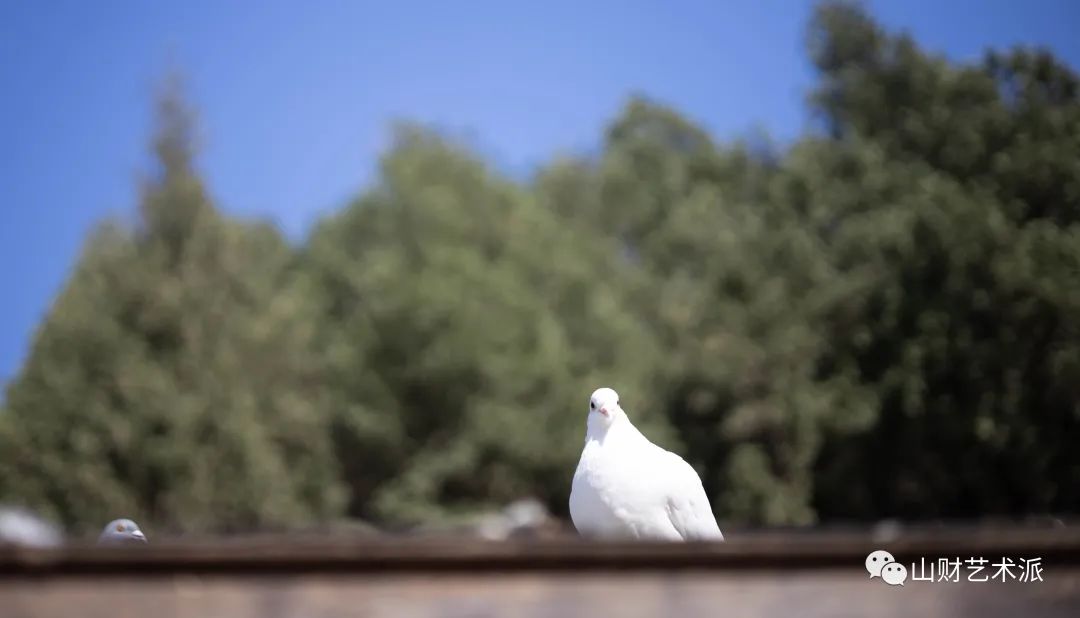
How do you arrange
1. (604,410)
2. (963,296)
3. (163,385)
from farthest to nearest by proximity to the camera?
(163,385), (963,296), (604,410)

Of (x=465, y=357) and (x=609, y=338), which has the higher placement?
(x=609, y=338)

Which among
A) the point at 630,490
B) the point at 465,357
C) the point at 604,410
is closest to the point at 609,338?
the point at 465,357

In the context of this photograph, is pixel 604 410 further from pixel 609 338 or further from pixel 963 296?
pixel 609 338

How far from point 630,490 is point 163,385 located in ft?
110

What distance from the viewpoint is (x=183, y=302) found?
4066 centimetres

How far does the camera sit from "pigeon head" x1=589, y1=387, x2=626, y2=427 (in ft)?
25.4

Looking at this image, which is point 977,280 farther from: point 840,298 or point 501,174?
point 501,174

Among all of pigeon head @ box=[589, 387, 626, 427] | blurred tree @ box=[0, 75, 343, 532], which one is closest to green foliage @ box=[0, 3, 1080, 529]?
blurred tree @ box=[0, 75, 343, 532]

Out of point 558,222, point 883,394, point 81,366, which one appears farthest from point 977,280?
point 81,366

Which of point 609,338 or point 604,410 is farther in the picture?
point 609,338

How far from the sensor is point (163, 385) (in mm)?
39031

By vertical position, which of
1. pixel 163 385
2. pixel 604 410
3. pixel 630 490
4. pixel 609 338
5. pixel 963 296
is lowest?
pixel 630 490

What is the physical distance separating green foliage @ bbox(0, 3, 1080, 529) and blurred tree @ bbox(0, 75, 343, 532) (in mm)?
87

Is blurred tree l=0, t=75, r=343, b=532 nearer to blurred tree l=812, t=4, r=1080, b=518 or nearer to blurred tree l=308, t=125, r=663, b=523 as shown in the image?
blurred tree l=308, t=125, r=663, b=523
